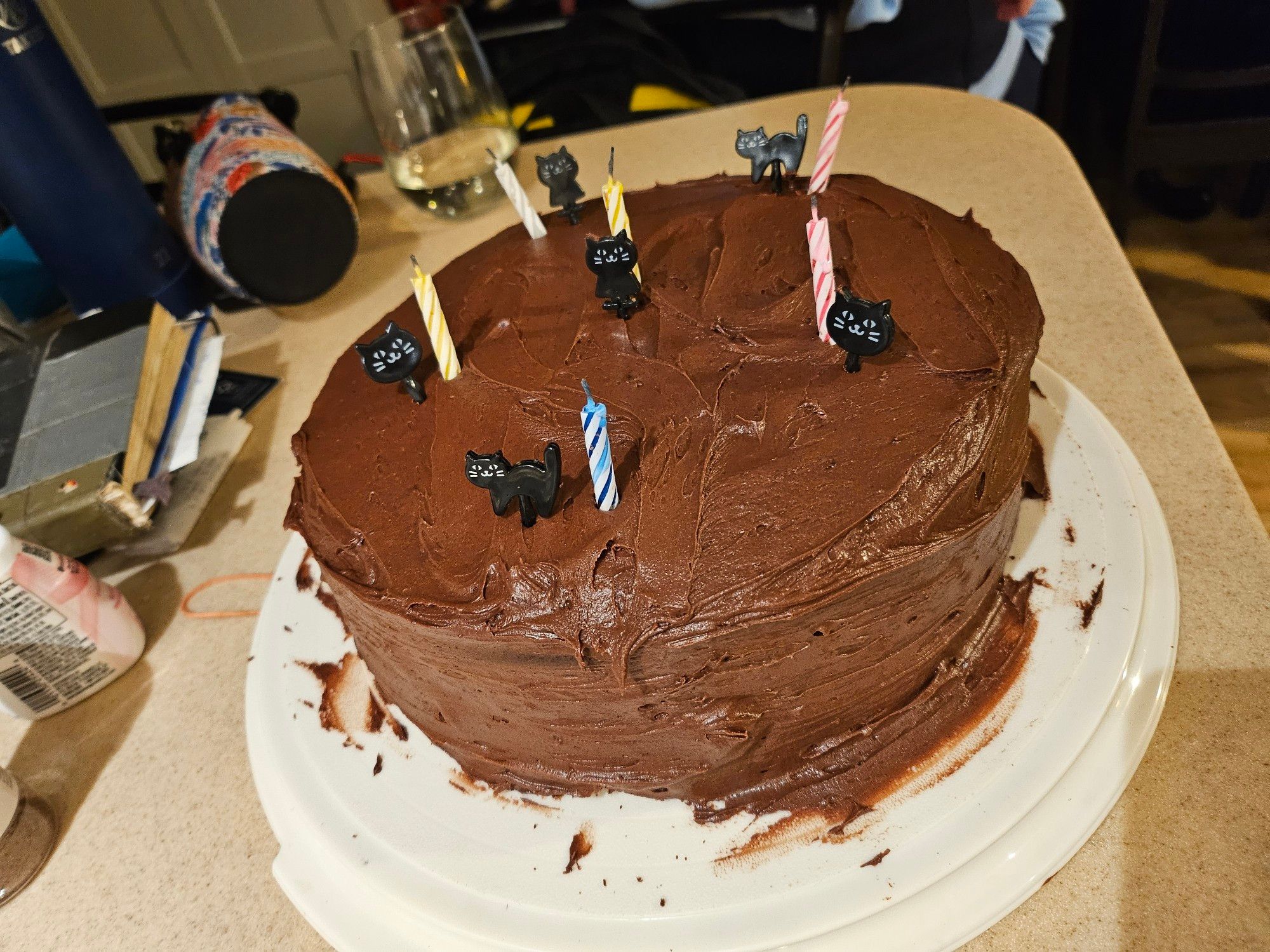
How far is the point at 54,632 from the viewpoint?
5.07 feet

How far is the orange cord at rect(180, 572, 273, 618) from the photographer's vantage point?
1.75 m

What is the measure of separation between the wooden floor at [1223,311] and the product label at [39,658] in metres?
2.85

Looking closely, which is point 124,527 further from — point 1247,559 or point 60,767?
point 1247,559

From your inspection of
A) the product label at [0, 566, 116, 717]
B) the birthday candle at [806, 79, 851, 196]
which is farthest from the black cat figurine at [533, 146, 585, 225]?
the product label at [0, 566, 116, 717]

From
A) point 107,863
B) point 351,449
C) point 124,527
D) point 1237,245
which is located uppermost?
point 351,449

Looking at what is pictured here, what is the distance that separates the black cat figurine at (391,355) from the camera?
1298 millimetres

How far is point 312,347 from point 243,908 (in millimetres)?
1542

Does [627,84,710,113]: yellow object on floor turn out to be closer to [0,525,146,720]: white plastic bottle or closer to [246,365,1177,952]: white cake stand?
[246,365,1177,952]: white cake stand

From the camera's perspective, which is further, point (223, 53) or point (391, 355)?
point (223, 53)

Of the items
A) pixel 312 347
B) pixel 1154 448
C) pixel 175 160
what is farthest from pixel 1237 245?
pixel 175 160

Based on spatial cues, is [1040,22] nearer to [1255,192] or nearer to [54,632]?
[1255,192]

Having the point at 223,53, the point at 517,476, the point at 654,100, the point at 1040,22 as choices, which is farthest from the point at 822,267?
the point at 223,53

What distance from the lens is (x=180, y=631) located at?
5.76 ft

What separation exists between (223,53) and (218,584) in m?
3.94
